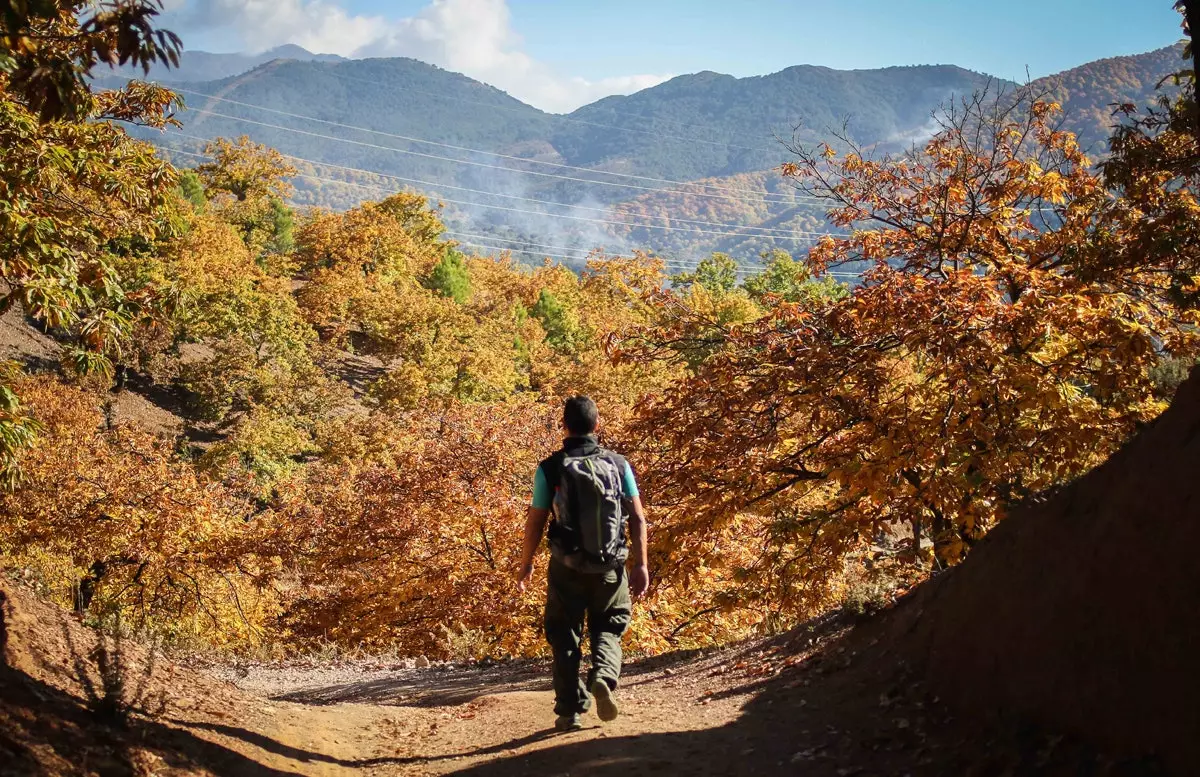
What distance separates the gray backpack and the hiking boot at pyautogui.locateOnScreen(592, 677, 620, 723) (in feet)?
2.17

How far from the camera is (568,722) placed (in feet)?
18.7

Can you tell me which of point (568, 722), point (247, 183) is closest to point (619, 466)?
point (568, 722)

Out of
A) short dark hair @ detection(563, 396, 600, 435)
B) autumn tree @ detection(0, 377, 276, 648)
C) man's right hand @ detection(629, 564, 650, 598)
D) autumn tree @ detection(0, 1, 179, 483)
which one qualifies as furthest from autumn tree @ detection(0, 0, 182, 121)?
autumn tree @ detection(0, 377, 276, 648)

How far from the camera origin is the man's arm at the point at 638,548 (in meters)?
5.49

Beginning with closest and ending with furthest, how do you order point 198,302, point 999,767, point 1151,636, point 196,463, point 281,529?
point 1151,636 → point 999,767 → point 281,529 → point 196,463 → point 198,302

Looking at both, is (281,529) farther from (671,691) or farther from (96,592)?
(671,691)

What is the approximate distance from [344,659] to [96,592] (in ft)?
26.9

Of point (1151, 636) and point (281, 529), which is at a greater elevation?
point (1151, 636)

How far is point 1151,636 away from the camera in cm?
393

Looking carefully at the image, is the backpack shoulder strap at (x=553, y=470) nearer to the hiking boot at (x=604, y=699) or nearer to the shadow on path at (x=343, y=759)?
the hiking boot at (x=604, y=699)

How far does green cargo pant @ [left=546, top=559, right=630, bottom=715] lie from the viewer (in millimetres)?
5461

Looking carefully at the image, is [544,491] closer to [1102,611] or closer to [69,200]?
[1102,611]

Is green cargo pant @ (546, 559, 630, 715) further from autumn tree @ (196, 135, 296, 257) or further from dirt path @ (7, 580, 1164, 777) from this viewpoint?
autumn tree @ (196, 135, 296, 257)

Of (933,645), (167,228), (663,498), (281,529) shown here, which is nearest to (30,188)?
(167,228)
